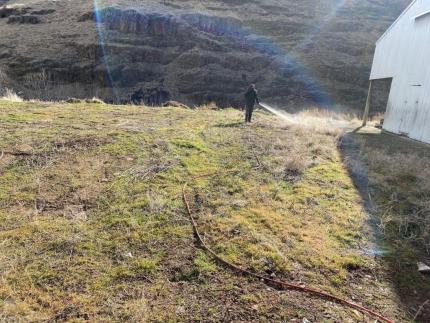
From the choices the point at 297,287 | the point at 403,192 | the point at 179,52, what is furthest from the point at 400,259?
the point at 179,52

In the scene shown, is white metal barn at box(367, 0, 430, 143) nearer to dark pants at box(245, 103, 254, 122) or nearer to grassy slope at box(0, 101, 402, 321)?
grassy slope at box(0, 101, 402, 321)

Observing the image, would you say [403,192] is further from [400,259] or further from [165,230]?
[165,230]

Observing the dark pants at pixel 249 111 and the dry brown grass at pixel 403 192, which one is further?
the dark pants at pixel 249 111

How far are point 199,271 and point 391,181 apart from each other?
17.0 ft

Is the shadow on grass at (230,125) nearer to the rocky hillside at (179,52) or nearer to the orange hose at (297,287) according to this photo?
the orange hose at (297,287)

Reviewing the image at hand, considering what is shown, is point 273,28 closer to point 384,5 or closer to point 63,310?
point 384,5

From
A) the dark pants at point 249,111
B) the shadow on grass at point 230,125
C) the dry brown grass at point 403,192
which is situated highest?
the dark pants at point 249,111

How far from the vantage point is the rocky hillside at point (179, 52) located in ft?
91.3

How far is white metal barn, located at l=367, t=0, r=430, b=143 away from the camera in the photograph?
11930 mm

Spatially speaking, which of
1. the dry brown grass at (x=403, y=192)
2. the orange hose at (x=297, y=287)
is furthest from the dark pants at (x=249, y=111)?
the orange hose at (x=297, y=287)

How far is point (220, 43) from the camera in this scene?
33062 millimetres

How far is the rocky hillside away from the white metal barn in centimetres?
1243

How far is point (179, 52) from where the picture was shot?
3167cm

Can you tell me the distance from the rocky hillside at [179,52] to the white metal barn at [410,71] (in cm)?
1243
